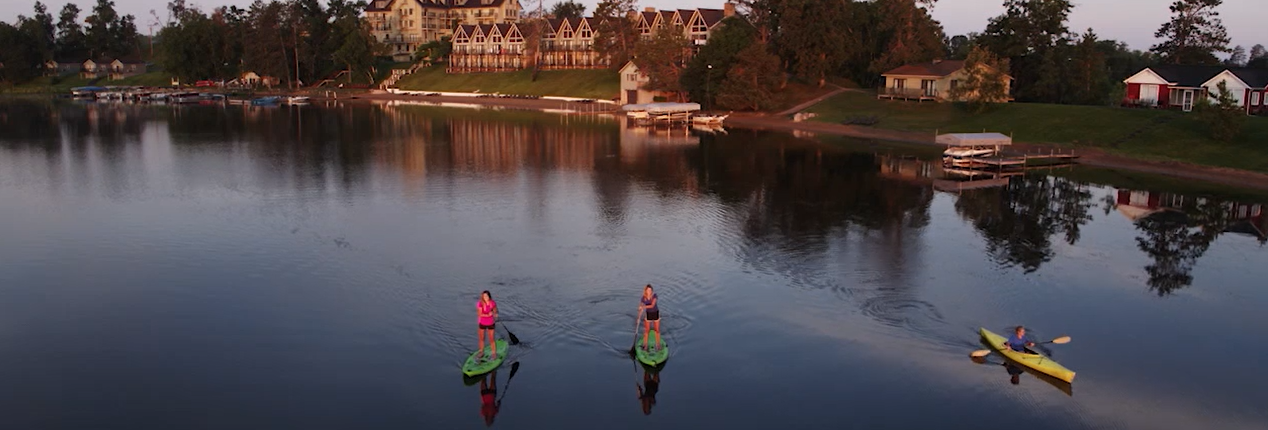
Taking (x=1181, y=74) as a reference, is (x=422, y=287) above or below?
below

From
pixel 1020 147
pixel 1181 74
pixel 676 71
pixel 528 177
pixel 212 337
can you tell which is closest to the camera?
pixel 212 337

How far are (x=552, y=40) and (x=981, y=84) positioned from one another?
8385 cm

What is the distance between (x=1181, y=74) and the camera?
77.9 m

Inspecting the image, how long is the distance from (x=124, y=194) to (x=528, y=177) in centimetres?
2232

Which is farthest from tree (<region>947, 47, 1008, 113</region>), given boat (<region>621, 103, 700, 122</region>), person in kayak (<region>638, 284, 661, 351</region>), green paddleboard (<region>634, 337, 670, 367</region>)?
green paddleboard (<region>634, 337, 670, 367</region>)

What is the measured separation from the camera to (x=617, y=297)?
100 feet

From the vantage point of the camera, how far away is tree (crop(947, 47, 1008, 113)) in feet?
272

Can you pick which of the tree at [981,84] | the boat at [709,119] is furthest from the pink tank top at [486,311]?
the boat at [709,119]

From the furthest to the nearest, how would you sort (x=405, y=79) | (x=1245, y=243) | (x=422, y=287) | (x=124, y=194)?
(x=405, y=79) < (x=124, y=194) < (x=1245, y=243) < (x=422, y=287)

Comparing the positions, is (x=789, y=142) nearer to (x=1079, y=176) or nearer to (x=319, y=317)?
(x=1079, y=176)

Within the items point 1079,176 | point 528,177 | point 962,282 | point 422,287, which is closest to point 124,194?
point 528,177

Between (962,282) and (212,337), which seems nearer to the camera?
(212,337)

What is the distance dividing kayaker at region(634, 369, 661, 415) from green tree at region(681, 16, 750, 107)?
82.9 meters

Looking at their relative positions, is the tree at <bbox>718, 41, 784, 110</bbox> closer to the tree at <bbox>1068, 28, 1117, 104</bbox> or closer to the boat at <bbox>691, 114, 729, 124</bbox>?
the boat at <bbox>691, 114, 729, 124</bbox>
